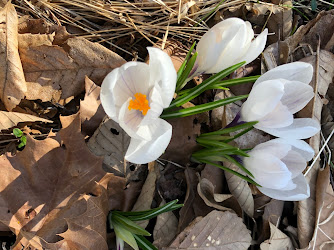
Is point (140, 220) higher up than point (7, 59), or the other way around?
point (7, 59)

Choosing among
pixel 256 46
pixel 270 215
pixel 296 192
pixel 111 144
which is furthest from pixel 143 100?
pixel 270 215

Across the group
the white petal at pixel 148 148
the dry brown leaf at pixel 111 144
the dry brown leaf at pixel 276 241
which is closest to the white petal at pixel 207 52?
the white petal at pixel 148 148

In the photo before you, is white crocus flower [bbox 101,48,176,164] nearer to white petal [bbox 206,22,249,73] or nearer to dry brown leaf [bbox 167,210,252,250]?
white petal [bbox 206,22,249,73]

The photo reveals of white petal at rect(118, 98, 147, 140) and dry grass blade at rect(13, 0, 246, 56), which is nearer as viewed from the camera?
white petal at rect(118, 98, 147, 140)

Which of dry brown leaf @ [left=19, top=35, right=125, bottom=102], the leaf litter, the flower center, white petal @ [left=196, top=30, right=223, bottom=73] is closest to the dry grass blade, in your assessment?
the leaf litter

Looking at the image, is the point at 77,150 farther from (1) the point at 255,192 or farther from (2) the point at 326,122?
(2) the point at 326,122

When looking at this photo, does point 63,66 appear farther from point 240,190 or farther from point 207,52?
point 240,190

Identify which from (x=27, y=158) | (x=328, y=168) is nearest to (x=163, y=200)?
(x=27, y=158)
